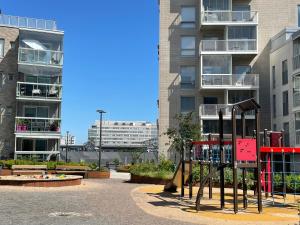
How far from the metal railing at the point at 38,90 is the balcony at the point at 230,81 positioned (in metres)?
13.4

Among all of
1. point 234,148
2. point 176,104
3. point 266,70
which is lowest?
point 234,148

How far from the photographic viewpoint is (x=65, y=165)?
3269cm

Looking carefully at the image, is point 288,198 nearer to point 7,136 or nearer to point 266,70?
point 266,70

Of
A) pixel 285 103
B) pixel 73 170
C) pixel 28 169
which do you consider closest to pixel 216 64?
pixel 285 103

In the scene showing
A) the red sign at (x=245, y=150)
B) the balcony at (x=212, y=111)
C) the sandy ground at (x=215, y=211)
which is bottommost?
the sandy ground at (x=215, y=211)

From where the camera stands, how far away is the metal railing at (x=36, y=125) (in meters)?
39.5

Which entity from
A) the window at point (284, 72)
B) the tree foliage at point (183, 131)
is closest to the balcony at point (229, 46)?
the window at point (284, 72)

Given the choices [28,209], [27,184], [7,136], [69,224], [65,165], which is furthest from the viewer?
[7,136]

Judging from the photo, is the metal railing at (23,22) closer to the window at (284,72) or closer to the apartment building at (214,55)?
the apartment building at (214,55)

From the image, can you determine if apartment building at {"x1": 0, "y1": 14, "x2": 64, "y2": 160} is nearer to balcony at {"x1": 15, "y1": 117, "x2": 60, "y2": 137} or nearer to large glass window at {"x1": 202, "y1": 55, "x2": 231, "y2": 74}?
balcony at {"x1": 15, "y1": 117, "x2": 60, "y2": 137}

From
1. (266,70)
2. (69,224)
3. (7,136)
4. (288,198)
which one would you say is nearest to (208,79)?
(266,70)

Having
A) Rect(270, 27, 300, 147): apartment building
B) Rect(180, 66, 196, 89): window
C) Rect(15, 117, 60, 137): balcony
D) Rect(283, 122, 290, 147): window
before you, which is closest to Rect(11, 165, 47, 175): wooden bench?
Rect(15, 117, 60, 137): balcony

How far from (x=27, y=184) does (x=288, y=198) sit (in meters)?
11.6

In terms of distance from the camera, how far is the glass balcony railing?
4012 centimetres
